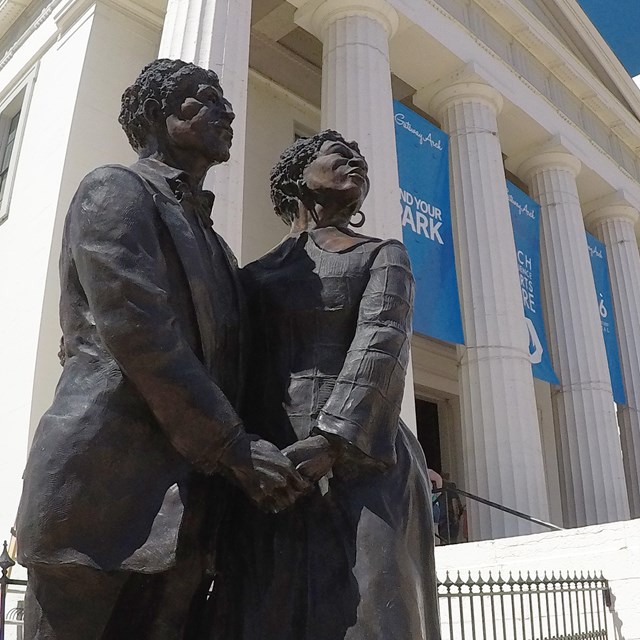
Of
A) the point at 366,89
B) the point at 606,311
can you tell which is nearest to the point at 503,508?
the point at 366,89

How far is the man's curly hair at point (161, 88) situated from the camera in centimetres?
224

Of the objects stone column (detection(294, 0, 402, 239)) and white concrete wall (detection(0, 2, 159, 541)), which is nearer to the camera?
white concrete wall (detection(0, 2, 159, 541))

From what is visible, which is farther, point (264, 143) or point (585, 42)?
point (585, 42)

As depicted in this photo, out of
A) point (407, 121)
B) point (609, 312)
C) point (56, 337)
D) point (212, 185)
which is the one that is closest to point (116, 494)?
point (212, 185)

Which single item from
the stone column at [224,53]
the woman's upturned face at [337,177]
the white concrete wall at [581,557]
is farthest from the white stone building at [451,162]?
the woman's upturned face at [337,177]

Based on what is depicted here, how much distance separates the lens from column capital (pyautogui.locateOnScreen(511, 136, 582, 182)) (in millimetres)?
16422

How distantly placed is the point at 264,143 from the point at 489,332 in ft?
19.5

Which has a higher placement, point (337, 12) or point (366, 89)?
point (337, 12)

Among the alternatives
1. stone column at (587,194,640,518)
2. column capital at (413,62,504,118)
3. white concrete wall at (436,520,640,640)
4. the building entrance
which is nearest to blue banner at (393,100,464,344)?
column capital at (413,62,504,118)

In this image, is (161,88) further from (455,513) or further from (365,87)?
(455,513)

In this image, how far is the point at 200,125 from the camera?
223cm

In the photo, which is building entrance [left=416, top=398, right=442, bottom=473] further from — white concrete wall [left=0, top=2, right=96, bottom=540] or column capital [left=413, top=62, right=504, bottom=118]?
white concrete wall [left=0, top=2, right=96, bottom=540]

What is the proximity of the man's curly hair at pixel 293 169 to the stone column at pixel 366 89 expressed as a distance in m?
7.37

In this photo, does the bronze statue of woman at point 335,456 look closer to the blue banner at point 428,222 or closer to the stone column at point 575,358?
the blue banner at point 428,222
